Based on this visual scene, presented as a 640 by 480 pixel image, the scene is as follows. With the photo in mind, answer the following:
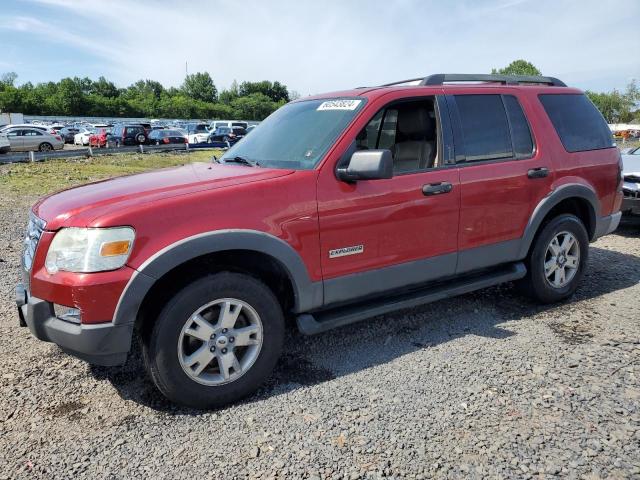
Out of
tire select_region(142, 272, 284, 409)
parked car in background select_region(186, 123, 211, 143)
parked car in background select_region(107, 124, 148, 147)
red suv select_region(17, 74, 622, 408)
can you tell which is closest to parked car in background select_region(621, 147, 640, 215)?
red suv select_region(17, 74, 622, 408)

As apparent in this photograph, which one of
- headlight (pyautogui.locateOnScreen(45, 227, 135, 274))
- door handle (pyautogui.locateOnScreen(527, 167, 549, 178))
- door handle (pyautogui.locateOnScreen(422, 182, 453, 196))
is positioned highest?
door handle (pyautogui.locateOnScreen(527, 167, 549, 178))

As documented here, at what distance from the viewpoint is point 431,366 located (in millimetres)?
3514

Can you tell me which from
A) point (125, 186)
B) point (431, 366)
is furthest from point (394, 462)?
point (125, 186)

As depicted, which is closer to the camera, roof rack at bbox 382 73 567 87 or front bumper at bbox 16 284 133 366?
front bumper at bbox 16 284 133 366

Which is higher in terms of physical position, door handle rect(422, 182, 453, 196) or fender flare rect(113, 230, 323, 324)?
door handle rect(422, 182, 453, 196)

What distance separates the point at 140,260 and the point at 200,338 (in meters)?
0.58

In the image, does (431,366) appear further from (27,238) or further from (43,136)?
(43,136)

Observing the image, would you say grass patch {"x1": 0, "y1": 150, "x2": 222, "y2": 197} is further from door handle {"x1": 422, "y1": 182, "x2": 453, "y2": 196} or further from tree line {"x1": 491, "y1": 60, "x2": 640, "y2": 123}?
tree line {"x1": 491, "y1": 60, "x2": 640, "y2": 123}

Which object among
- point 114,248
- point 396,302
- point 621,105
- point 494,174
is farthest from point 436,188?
point 621,105

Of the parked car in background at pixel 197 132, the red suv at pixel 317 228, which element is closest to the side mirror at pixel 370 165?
the red suv at pixel 317 228

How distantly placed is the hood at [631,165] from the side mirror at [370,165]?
588 centimetres

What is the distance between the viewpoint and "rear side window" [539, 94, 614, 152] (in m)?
4.56

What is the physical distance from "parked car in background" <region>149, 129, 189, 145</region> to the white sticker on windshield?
28.4 meters

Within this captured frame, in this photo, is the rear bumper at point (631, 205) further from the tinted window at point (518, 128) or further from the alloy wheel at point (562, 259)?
the tinted window at point (518, 128)
